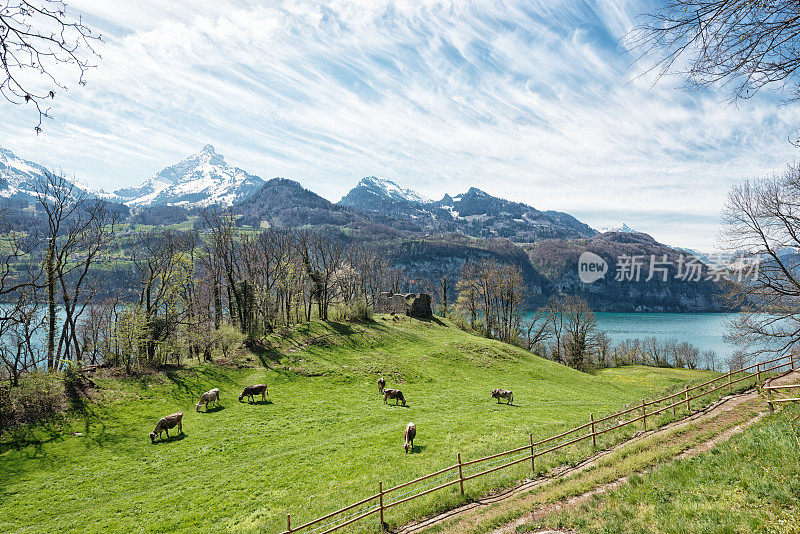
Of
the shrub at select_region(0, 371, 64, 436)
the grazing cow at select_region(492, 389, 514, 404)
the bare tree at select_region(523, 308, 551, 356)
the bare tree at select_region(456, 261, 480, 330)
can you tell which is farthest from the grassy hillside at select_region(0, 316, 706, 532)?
the bare tree at select_region(456, 261, 480, 330)

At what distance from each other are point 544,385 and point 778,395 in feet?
68.5

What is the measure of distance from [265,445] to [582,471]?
56.1ft

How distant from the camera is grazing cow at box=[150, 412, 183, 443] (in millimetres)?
21148

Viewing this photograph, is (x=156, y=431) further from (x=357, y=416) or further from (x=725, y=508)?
(x=725, y=508)

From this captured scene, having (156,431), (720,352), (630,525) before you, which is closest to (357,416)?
(156,431)

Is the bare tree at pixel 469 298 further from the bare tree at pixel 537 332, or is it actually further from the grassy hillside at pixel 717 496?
the grassy hillside at pixel 717 496

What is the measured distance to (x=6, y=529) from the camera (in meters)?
13.4

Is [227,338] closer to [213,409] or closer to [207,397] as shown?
[207,397]

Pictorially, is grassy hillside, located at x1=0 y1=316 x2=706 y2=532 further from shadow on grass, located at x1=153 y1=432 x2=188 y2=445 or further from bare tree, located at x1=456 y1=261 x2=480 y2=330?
bare tree, located at x1=456 y1=261 x2=480 y2=330

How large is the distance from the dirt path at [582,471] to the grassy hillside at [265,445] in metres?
0.82

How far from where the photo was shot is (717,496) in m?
9.51

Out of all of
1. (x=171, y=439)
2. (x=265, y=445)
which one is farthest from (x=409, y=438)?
(x=171, y=439)

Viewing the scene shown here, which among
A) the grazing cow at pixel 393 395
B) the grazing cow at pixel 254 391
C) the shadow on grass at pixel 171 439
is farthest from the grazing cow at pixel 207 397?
the grazing cow at pixel 393 395

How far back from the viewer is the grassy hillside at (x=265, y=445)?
14422 millimetres
